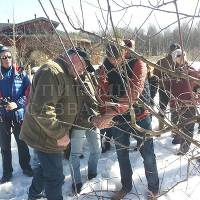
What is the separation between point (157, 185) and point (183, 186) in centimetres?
52

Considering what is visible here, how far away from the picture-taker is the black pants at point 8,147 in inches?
236

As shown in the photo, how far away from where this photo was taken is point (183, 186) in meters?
5.61

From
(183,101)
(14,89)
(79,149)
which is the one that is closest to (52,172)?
(79,149)

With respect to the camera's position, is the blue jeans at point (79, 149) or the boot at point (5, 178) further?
the boot at point (5, 178)

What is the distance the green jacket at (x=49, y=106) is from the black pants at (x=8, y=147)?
5.40ft

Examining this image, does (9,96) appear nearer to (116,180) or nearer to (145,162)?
(116,180)

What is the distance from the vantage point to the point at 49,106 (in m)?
4.13

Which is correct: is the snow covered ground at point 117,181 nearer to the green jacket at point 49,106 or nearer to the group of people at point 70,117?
the group of people at point 70,117

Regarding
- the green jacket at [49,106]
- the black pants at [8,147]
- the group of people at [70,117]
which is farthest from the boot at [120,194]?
the black pants at [8,147]

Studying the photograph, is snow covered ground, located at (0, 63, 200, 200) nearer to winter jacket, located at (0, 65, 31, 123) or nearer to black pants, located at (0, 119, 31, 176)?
black pants, located at (0, 119, 31, 176)

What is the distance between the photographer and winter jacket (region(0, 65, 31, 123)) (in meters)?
5.90

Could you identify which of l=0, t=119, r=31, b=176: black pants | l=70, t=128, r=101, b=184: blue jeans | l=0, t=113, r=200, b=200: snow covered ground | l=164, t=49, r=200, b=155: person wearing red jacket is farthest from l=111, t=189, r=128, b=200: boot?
l=164, t=49, r=200, b=155: person wearing red jacket

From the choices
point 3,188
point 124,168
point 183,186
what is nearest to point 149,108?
point 124,168

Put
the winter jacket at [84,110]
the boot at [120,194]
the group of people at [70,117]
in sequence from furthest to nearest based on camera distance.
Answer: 1. the boot at [120,194]
2. the winter jacket at [84,110]
3. the group of people at [70,117]
